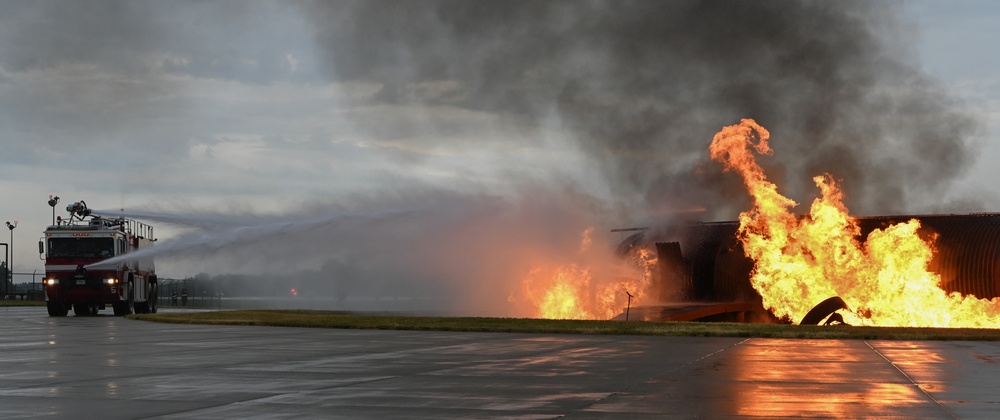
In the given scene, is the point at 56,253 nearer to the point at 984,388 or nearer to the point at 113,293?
the point at 113,293

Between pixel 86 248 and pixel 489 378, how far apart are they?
3280 cm

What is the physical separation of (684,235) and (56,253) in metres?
32.8

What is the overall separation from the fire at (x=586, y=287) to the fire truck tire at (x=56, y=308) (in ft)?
80.6

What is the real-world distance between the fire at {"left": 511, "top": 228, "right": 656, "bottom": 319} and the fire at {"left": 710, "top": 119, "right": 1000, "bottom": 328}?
29.9 feet

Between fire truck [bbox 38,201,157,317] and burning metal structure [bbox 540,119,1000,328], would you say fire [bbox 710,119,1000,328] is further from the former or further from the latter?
fire truck [bbox 38,201,157,317]

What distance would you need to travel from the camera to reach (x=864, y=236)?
5603 centimetres

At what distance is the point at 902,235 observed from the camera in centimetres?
4838

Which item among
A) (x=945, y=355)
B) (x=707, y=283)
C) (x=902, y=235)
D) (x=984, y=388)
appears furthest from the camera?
(x=707, y=283)

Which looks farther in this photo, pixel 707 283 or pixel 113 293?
pixel 707 283

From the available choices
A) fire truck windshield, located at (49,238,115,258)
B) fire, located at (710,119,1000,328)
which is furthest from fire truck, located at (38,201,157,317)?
fire, located at (710,119,1000,328)

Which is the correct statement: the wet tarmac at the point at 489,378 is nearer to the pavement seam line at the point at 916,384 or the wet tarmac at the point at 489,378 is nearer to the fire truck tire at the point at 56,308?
the pavement seam line at the point at 916,384

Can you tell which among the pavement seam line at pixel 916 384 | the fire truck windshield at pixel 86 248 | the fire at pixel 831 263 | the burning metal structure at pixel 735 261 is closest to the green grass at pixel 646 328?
the pavement seam line at pixel 916 384

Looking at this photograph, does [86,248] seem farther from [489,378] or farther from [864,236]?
[864,236]

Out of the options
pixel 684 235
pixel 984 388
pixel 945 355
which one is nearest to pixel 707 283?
pixel 684 235
